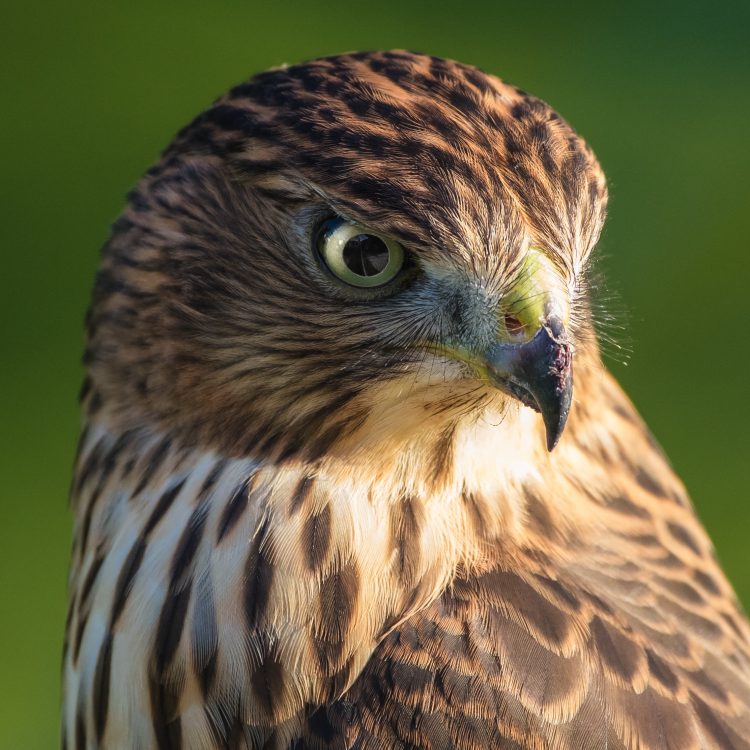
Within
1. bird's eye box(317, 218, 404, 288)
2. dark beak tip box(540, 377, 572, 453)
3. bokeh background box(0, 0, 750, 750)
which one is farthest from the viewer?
bokeh background box(0, 0, 750, 750)

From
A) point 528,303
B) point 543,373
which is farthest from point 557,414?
point 528,303

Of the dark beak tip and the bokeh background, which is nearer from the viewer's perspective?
the dark beak tip

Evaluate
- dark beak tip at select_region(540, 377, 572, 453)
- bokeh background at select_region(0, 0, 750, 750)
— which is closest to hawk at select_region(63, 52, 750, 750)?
dark beak tip at select_region(540, 377, 572, 453)

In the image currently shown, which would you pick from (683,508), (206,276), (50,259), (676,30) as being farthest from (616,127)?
(206,276)

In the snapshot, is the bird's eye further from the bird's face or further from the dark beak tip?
the dark beak tip

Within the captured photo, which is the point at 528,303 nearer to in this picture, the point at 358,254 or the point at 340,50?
the point at 358,254

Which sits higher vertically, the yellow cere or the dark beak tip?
the yellow cere

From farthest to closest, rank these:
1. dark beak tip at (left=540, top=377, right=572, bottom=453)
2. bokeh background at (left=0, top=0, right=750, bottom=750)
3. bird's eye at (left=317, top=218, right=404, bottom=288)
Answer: bokeh background at (left=0, top=0, right=750, bottom=750) → bird's eye at (left=317, top=218, right=404, bottom=288) → dark beak tip at (left=540, top=377, right=572, bottom=453)
